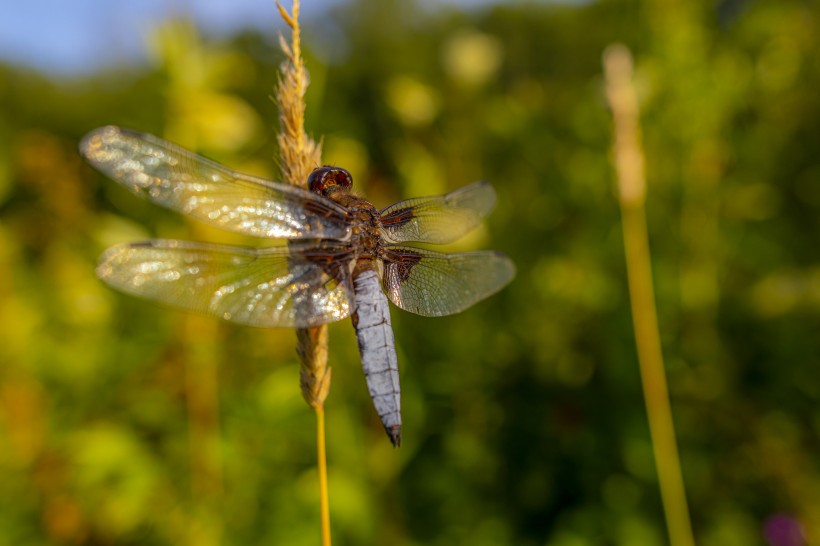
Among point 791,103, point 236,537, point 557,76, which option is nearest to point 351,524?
point 236,537

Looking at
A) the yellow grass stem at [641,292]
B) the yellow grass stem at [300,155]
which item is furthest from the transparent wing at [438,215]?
the yellow grass stem at [641,292]

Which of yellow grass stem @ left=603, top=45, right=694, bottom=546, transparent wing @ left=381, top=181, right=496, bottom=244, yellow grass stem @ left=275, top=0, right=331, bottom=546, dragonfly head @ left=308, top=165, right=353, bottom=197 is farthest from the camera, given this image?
yellow grass stem @ left=603, top=45, right=694, bottom=546

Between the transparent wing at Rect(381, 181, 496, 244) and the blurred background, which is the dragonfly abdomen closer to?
the transparent wing at Rect(381, 181, 496, 244)

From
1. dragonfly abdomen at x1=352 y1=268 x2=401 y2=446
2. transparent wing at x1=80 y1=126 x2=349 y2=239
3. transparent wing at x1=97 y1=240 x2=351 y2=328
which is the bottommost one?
dragonfly abdomen at x1=352 y1=268 x2=401 y2=446

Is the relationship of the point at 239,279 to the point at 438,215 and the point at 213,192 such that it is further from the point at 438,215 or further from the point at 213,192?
the point at 438,215

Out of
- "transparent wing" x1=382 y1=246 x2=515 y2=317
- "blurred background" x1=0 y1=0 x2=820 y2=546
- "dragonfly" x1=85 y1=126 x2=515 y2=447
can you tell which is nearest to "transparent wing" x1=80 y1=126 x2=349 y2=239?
"dragonfly" x1=85 y1=126 x2=515 y2=447

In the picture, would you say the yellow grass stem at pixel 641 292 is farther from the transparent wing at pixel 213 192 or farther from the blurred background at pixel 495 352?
the transparent wing at pixel 213 192

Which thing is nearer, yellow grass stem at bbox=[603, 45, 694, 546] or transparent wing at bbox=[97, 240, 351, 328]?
transparent wing at bbox=[97, 240, 351, 328]
